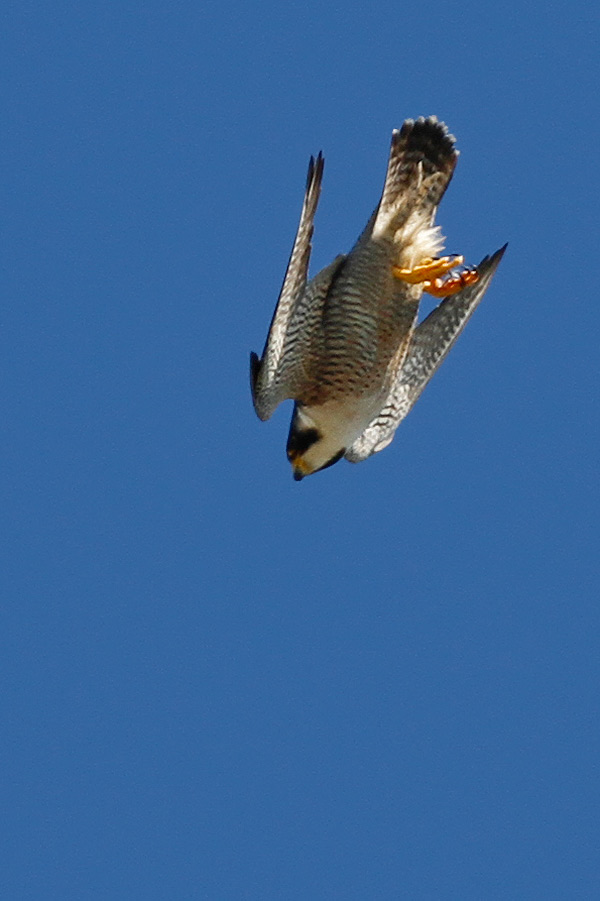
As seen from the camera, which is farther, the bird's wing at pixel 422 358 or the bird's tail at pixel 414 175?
the bird's wing at pixel 422 358

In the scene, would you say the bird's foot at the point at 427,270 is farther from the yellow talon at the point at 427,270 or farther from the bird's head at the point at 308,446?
the bird's head at the point at 308,446

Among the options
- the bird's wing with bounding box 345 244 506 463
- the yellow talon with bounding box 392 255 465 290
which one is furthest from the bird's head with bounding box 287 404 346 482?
the yellow talon with bounding box 392 255 465 290

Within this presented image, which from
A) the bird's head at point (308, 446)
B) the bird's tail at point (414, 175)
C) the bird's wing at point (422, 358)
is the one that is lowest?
the bird's head at point (308, 446)

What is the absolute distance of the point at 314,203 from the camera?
10016mm

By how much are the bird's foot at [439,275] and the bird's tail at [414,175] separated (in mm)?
177

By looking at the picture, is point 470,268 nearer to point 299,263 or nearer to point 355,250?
point 355,250

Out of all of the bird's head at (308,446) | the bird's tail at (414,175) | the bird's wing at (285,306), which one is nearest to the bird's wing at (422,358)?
the bird's head at (308,446)

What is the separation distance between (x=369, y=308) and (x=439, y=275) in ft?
1.48

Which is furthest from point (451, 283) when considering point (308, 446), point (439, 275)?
point (308, 446)

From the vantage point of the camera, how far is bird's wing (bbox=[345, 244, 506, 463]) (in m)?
11.7

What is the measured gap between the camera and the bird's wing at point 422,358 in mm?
11664

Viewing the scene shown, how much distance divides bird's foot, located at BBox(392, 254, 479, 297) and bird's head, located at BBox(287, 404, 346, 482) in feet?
3.27

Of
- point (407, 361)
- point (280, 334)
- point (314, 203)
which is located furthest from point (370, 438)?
point (314, 203)

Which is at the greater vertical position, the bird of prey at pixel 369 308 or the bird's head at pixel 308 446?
the bird of prey at pixel 369 308
